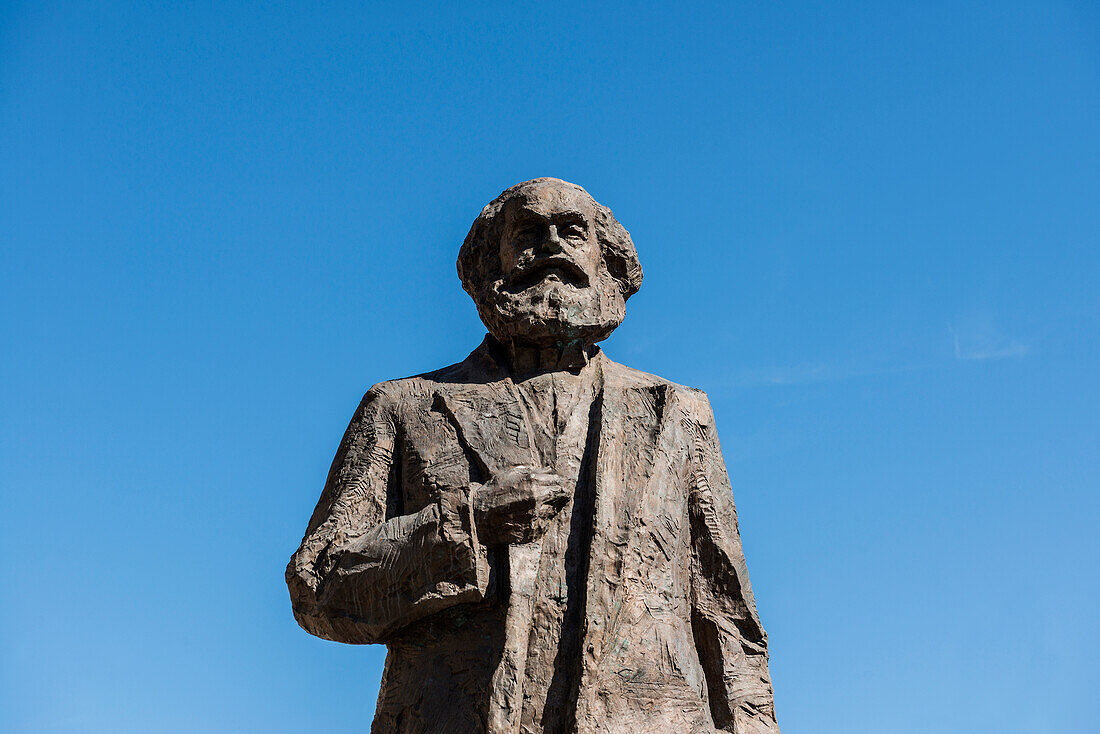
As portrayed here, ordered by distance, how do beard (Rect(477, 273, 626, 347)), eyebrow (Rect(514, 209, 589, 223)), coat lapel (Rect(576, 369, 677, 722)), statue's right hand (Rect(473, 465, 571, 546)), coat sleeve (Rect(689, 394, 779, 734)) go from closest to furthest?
coat lapel (Rect(576, 369, 677, 722)), statue's right hand (Rect(473, 465, 571, 546)), coat sleeve (Rect(689, 394, 779, 734)), beard (Rect(477, 273, 626, 347)), eyebrow (Rect(514, 209, 589, 223))

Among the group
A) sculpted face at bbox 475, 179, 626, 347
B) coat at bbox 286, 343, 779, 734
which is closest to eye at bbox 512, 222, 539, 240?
sculpted face at bbox 475, 179, 626, 347

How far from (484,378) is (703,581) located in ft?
5.40

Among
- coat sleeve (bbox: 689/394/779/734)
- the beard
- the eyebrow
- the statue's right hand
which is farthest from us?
the eyebrow

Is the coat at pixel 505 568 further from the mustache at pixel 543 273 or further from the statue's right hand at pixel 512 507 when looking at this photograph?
the mustache at pixel 543 273

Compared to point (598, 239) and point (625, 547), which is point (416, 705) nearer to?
point (625, 547)

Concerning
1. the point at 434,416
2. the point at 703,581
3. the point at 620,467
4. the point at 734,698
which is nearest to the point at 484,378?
the point at 434,416

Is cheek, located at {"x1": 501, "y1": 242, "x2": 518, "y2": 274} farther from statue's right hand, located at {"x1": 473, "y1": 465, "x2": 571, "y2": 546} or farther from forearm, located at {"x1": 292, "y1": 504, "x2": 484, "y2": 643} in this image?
forearm, located at {"x1": 292, "y1": 504, "x2": 484, "y2": 643}

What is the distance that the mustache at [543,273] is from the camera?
8.46 m

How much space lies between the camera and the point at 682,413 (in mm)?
8484

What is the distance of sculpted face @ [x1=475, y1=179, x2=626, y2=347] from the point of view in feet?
27.5

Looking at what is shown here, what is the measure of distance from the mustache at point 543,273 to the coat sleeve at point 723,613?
3.38 feet

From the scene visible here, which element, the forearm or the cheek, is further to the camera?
the cheek

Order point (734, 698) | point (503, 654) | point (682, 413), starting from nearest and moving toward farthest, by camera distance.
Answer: point (503, 654), point (734, 698), point (682, 413)

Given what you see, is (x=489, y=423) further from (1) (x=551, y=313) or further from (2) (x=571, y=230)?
(2) (x=571, y=230)
